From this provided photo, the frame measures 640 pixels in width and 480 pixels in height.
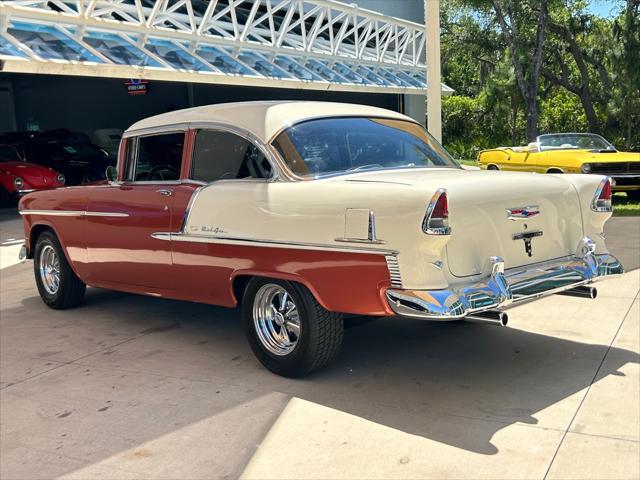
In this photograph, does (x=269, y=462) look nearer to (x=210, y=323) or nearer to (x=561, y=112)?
(x=210, y=323)

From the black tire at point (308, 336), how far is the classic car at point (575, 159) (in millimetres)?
9351

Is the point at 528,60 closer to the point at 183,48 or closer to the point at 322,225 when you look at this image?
the point at 183,48

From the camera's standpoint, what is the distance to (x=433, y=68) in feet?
32.1

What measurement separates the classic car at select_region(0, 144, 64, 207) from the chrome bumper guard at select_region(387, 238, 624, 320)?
14.7m

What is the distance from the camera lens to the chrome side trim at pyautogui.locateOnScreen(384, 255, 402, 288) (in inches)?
165

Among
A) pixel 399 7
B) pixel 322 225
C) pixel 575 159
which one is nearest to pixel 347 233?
pixel 322 225

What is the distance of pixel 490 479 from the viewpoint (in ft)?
11.5

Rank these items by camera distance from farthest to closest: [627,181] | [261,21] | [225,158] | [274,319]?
[261,21]
[627,181]
[225,158]
[274,319]

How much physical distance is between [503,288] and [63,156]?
18307 mm

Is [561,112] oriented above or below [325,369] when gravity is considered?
above

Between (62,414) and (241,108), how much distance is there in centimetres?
246

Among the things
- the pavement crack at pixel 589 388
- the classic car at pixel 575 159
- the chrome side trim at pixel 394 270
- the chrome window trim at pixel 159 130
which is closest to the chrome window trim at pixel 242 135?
the chrome window trim at pixel 159 130

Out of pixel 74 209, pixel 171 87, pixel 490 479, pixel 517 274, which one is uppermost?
pixel 171 87

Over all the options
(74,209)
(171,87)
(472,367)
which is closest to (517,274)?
(472,367)
